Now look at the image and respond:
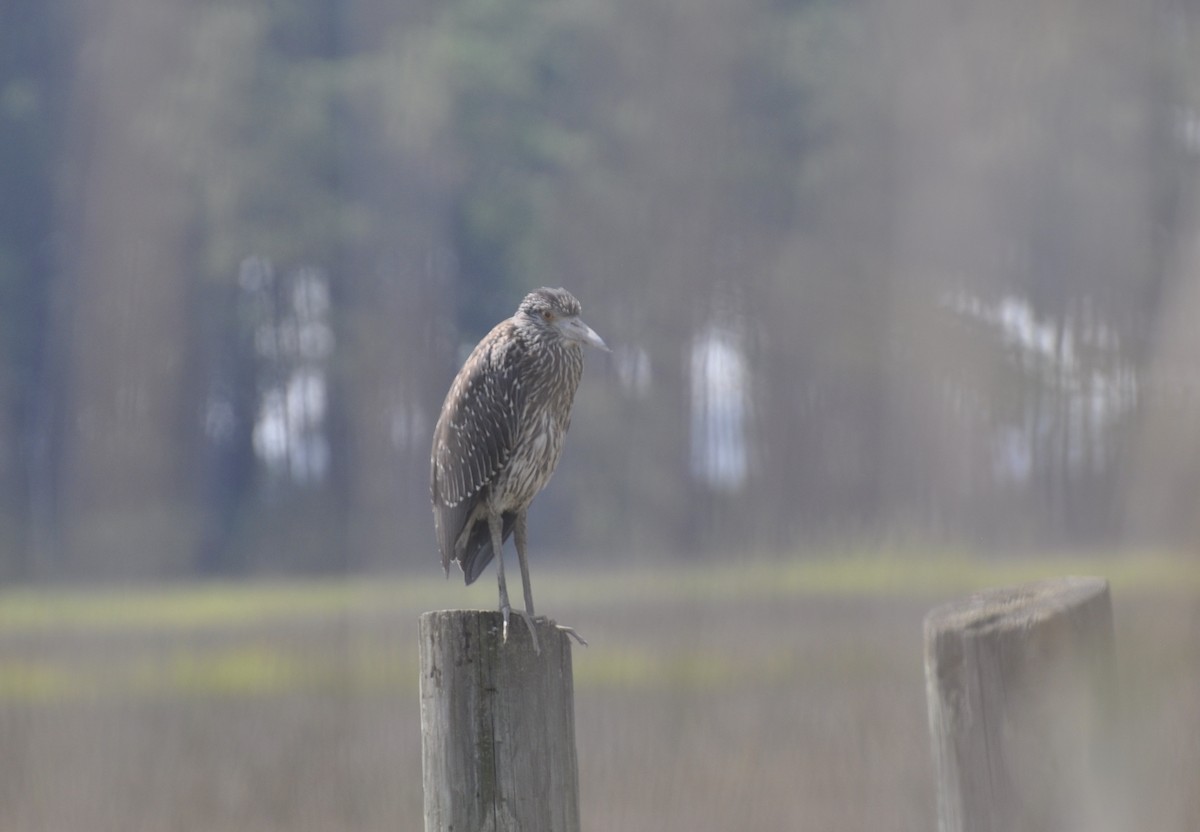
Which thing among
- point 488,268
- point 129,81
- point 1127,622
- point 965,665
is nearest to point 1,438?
point 129,81

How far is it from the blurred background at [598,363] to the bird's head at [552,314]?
1714 mm

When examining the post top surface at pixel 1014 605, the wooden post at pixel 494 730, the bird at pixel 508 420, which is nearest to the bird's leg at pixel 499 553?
the bird at pixel 508 420

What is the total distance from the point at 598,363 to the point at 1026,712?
28.2ft

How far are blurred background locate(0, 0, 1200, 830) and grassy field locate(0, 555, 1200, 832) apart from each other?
2 centimetres

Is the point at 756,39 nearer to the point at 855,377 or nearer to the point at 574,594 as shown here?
the point at 855,377

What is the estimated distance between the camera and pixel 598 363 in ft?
34.1

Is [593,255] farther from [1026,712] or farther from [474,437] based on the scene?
[1026,712]

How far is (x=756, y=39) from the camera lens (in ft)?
35.2

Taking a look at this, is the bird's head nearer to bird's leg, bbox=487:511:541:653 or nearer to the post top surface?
bird's leg, bbox=487:511:541:653

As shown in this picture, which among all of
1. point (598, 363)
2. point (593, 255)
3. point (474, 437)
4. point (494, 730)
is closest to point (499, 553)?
point (474, 437)

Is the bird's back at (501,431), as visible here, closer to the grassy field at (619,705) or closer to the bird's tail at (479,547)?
the bird's tail at (479,547)

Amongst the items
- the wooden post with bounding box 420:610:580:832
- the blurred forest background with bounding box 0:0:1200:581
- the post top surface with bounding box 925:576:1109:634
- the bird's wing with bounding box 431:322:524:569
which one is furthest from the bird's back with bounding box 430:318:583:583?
the blurred forest background with bounding box 0:0:1200:581

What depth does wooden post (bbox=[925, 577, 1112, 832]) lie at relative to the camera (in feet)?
6.08

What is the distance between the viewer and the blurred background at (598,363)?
6199mm
